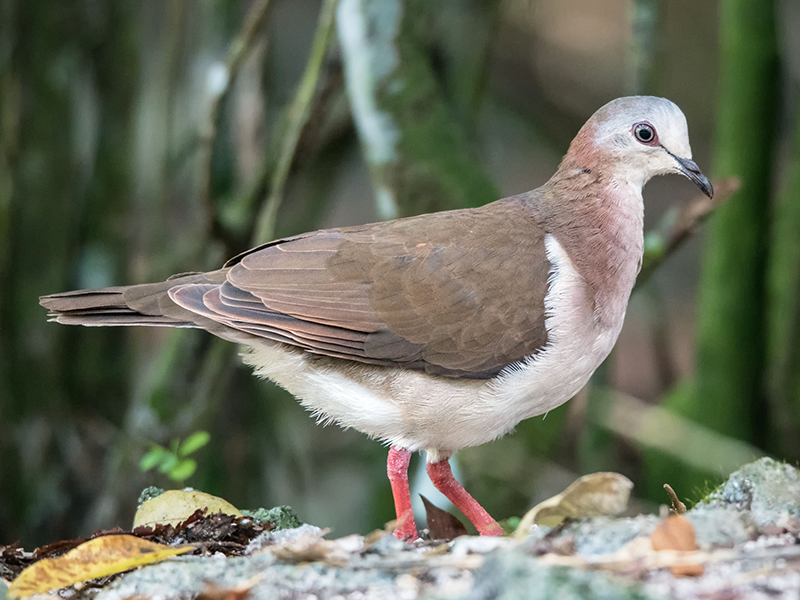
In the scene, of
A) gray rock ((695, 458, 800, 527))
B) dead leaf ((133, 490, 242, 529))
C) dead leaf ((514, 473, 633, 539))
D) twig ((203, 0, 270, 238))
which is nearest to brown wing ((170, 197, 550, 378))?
dead leaf ((133, 490, 242, 529))

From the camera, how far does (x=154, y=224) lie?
5734 mm

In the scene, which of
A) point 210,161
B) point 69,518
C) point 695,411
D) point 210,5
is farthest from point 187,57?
point 695,411

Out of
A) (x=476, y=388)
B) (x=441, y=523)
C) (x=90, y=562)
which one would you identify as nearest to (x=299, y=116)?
(x=476, y=388)

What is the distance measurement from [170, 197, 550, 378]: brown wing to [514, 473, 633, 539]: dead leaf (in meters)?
0.84

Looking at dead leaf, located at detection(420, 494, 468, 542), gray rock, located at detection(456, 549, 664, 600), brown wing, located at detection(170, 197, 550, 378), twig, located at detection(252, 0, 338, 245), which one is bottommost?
dead leaf, located at detection(420, 494, 468, 542)

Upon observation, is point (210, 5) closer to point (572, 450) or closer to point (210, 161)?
point (210, 161)

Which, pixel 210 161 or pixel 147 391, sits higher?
pixel 210 161

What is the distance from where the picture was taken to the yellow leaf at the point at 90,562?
197cm

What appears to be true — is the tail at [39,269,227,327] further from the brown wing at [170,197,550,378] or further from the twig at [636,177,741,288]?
the twig at [636,177,741,288]

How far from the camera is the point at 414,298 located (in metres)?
2.89

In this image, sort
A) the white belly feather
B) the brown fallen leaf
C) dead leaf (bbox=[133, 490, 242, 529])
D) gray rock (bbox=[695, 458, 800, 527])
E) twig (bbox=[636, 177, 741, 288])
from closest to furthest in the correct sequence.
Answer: the brown fallen leaf, gray rock (bbox=[695, 458, 800, 527]), dead leaf (bbox=[133, 490, 242, 529]), the white belly feather, twig (bbox=[636, 177, 741, 288])

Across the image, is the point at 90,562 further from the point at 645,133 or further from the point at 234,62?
the point at 234,62

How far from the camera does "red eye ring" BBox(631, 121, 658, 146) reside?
300 cm

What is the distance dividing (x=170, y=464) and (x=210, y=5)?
350 cm
